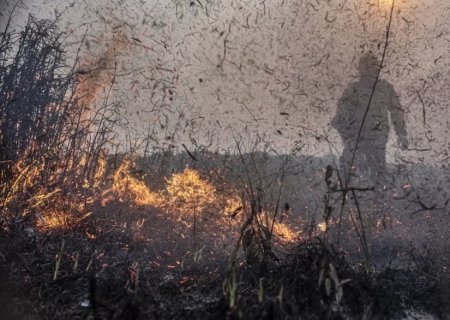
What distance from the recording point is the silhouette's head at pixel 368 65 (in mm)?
3055

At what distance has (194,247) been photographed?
257cm

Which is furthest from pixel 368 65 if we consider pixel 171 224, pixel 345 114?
pixel 171 224

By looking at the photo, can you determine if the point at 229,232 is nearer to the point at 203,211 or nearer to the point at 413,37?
the point at 203,211

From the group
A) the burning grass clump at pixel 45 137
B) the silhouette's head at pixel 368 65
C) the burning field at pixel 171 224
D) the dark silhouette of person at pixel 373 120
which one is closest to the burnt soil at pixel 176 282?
the burning field at pixel 171 224

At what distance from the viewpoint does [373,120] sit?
10.3 ft

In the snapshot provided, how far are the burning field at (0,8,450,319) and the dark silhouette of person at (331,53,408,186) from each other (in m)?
0.17

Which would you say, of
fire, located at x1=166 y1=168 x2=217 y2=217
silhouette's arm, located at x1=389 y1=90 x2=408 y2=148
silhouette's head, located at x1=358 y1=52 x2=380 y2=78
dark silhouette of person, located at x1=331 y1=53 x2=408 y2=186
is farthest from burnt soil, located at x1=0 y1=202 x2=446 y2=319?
silhouette's head, located at x1=358 y1=52 x2=380 y2=78

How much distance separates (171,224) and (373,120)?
5.27 feet

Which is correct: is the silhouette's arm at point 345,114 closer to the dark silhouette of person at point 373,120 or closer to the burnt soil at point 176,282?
the dark silhouette of person at point 373,120

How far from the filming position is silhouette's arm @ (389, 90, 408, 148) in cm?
306

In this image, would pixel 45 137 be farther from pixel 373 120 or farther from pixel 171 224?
pixel 373 120

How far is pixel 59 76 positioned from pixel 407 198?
8.12ft

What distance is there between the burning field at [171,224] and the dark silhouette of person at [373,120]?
0.56 ft

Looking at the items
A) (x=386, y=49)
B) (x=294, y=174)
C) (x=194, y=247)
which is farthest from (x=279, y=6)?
(x=194, y=247)
